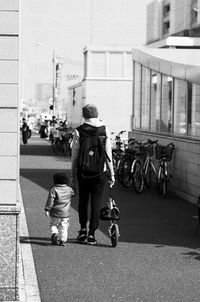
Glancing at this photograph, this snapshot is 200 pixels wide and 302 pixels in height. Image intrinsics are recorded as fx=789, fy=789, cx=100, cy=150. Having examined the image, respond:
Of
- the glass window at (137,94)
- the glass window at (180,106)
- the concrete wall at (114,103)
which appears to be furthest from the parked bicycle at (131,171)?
the concrete wall at (114,103)

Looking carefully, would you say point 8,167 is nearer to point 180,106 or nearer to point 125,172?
point 125,172

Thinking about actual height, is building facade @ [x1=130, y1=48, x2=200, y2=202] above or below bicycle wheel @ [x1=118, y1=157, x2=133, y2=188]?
above

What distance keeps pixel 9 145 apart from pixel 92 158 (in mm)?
2855

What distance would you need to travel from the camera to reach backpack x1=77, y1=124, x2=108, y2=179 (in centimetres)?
903

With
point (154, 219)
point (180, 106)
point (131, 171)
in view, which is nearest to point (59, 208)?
point (154, 219)

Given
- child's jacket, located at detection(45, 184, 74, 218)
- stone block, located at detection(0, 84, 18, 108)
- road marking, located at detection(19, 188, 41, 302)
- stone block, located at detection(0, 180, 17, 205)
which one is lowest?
road marking, located at detection(19, 188, 41, 302)

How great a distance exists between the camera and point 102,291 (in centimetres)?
682

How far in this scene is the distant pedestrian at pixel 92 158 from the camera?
29.7ft

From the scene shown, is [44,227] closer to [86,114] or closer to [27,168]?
[86,114]

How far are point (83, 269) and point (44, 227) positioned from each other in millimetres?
3045

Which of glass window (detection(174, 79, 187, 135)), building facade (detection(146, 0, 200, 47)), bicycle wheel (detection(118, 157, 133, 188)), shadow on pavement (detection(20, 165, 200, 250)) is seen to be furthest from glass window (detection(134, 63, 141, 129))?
building facade (detection(146, 0, 200, 47))

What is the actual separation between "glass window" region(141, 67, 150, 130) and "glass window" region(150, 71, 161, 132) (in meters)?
0.63

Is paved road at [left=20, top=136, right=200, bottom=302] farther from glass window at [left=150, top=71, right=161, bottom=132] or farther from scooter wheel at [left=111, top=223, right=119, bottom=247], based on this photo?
glass window at [left=150, top=71, right=161, bottom=132]

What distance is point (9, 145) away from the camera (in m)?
6.26
